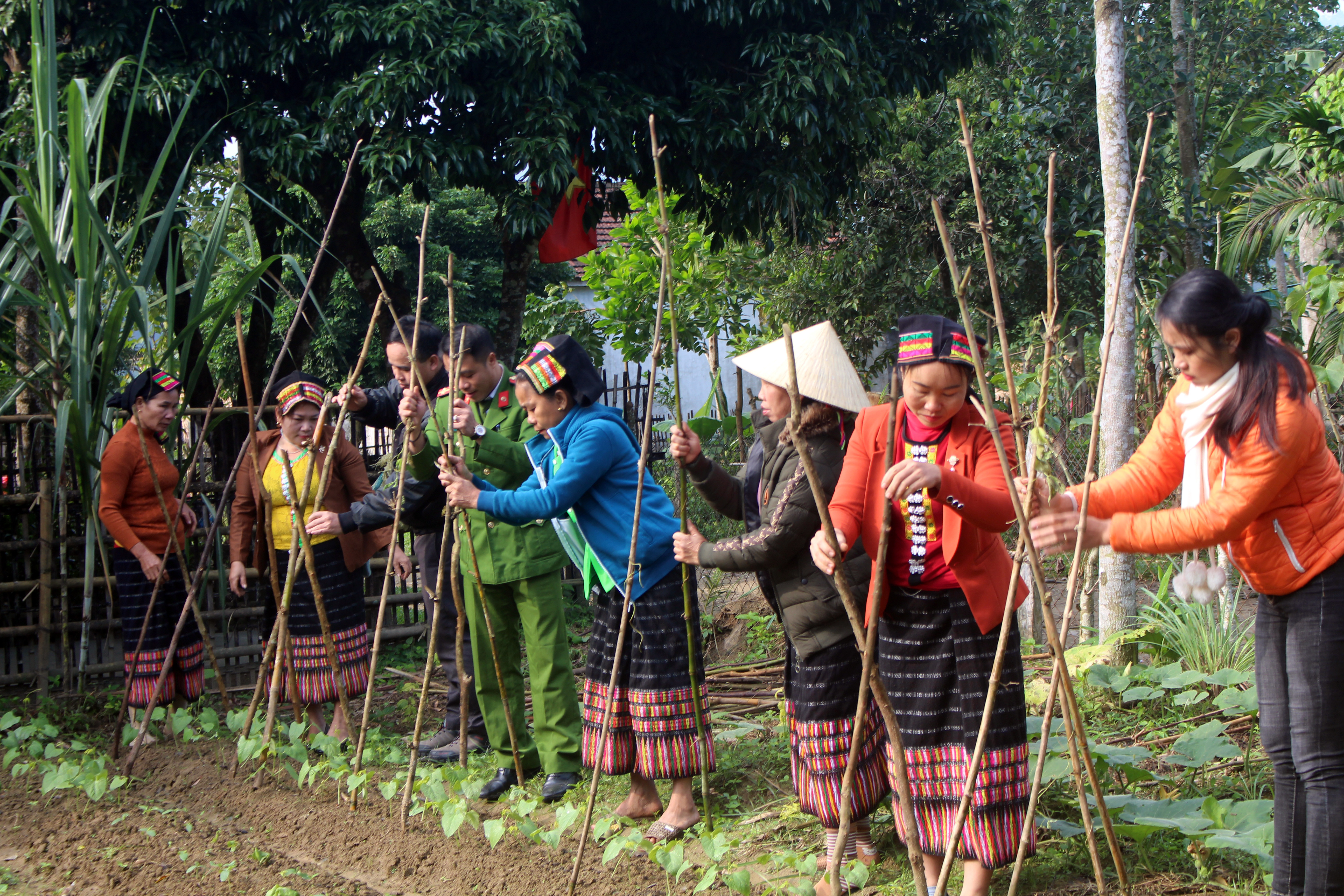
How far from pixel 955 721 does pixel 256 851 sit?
81.7 inches

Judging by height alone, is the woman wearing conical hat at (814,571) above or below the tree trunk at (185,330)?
below

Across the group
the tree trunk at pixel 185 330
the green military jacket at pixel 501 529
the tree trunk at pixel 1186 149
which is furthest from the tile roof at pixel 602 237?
the green military jacket at pixel 501 529

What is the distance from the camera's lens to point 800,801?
9.75 ft

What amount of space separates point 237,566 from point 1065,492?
Answer: 3868mm

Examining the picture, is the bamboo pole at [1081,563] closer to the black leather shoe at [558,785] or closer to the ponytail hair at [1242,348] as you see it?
the ponytail hair at [1242,348]

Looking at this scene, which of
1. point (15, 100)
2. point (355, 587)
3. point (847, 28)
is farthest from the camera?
point (847, 28)

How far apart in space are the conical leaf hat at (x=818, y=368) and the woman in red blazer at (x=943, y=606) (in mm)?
258

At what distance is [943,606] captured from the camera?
2.61 meters

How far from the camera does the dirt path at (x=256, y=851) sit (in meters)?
→ 2.88

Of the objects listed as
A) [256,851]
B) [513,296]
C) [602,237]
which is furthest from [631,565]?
[602,237]

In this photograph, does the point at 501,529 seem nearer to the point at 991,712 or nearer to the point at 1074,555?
the point at 991,712

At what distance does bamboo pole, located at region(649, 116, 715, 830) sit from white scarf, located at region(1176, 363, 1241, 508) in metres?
1.12

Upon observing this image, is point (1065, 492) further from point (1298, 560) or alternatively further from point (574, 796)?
point (574, 796)

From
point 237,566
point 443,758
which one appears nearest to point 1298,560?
point 443,758
